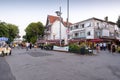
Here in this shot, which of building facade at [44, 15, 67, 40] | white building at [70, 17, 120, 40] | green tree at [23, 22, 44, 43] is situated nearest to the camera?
white building at [70, 17, 120, 40]

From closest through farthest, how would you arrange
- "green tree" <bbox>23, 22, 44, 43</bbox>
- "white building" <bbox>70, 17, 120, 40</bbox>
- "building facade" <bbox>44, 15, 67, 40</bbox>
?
"white building" <bbox>70, 17, 120, 40</bbox> < "building facade" <bbox>44, 15, 67, 40</bbox> < "green tree" <bbox>23, 22, 44, 43</bbox>

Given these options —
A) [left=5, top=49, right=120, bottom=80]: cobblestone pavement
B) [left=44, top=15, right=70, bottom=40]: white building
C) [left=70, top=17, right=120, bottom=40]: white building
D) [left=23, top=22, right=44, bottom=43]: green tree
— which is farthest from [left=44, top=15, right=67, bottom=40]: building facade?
[left=5, top=49, right=120, bottom=80]: cobblestone pavement

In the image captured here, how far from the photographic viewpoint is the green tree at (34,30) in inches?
2692

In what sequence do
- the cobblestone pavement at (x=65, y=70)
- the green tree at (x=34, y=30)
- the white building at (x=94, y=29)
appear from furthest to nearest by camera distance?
1. the green tree at (x=34, y=30)
2. the white building at (x=94, y=29)
3. the cobblestone pavement at (x=65, y=70)

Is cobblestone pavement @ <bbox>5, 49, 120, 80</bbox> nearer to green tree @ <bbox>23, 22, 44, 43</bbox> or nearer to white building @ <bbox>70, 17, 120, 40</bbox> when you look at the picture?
white building @ <bbox>70, 17, 120, 40</bbox>

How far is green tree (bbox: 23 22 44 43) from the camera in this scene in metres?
68.4

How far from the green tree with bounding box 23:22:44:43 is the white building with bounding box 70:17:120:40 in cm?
2239

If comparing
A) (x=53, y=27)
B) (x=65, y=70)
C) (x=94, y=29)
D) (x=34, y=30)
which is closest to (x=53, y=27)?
(x=53, y=27)

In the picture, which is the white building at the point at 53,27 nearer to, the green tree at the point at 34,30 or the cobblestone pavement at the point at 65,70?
the green tree at the point at 34,30

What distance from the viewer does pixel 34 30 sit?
68438 millimetres

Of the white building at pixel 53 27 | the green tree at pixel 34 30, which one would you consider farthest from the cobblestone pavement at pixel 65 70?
the green tree at pixel 34 30

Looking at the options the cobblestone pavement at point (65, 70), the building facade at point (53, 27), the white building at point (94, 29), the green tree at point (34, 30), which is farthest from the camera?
the green tree at point (34, 30)

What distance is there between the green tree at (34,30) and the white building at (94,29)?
22386 mm

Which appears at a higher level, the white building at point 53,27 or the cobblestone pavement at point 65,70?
the white building at point 53,27
